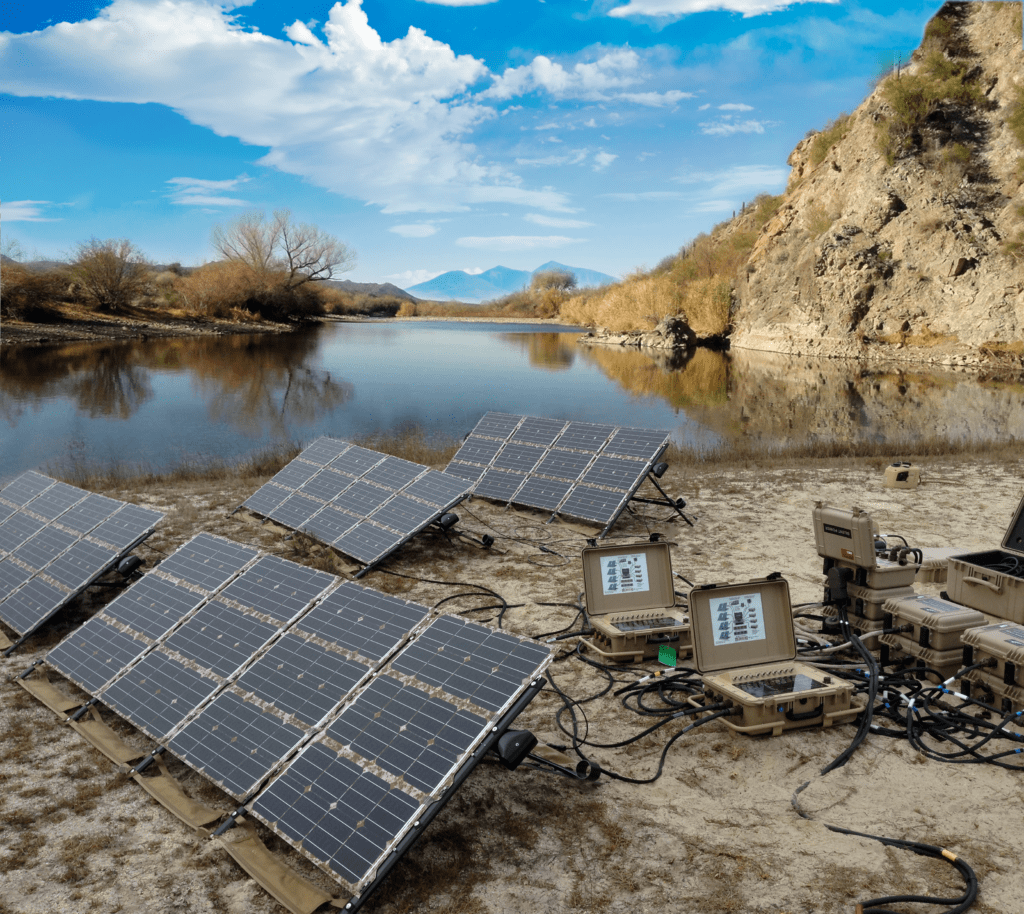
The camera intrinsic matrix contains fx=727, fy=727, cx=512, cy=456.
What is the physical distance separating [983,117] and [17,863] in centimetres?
6403

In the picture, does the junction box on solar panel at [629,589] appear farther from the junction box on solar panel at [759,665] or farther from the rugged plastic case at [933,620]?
the rugged plastic case at [933,620]

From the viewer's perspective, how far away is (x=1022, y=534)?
7.79 meters

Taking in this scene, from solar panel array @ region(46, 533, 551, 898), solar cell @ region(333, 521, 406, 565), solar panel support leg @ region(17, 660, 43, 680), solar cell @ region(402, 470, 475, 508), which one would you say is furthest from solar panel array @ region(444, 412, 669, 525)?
solar panel support leg @ region(17, 660, 43, 680)

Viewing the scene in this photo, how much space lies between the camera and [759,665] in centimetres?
647

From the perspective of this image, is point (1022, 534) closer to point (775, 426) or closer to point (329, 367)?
point (775, 426)

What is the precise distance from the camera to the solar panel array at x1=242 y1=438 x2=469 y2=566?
34.7ft

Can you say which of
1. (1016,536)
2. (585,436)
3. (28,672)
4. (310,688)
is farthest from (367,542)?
(1016,536)

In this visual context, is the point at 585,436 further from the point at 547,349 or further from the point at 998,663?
the point at 547,349

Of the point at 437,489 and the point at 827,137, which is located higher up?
the point at 827,137

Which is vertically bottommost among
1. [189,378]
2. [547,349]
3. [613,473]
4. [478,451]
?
[613,473]

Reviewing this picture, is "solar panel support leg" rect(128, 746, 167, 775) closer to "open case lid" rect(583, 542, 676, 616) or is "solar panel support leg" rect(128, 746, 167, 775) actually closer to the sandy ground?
the sandy ground

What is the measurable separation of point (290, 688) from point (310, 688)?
182 millimetres

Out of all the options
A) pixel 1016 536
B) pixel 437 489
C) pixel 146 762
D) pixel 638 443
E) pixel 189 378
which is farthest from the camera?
pixel 189 378

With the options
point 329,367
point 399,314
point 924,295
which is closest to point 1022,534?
point 329,367
